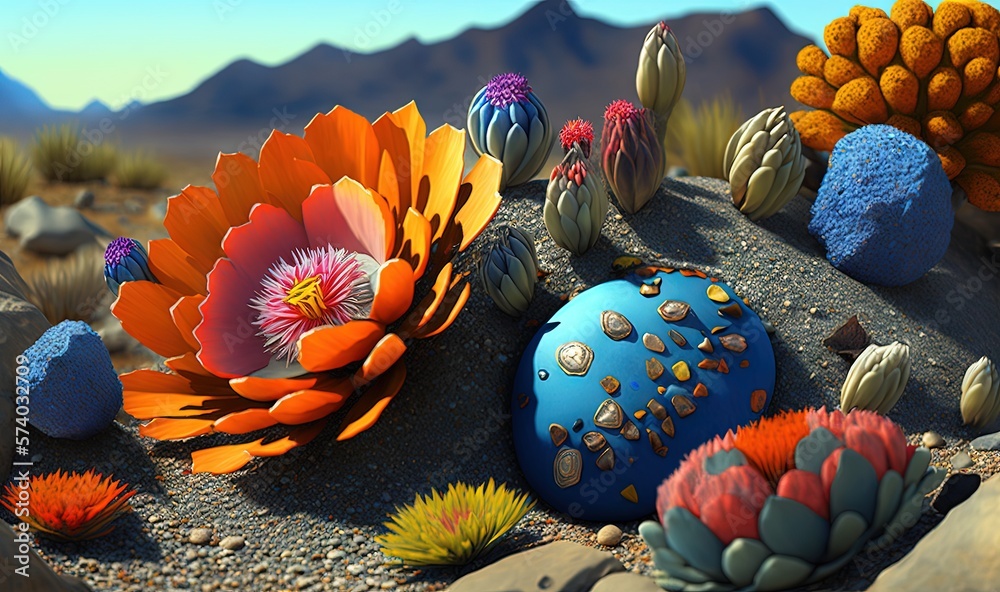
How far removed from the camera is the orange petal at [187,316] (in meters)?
3.41

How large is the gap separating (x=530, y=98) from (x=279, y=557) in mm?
2296

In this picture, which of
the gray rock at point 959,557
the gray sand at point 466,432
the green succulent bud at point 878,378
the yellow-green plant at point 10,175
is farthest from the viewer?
the yellow-green plant at point 10,175

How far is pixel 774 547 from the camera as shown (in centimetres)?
223

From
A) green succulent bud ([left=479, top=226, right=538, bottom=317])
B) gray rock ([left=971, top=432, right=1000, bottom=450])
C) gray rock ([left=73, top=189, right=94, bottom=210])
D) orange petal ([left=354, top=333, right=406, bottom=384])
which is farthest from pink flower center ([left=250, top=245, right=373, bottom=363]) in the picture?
gray rock ([left=73, top=189, right=94, bottom=210])

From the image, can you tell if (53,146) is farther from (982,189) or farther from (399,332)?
(982,189)

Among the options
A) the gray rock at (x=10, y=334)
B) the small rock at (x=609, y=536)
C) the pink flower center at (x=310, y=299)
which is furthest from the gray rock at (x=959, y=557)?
the gray rock at (x=10, y=334)

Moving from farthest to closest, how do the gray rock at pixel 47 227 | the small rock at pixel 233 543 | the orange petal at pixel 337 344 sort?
the gray rock at pixel 47 227 < the small rock at pixel 233 543 < the orange petal at pixel 337 344

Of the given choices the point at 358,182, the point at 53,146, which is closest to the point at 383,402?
the point at 358,182

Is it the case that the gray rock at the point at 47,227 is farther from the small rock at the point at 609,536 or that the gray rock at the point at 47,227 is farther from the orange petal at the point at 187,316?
the small rock at the point at 609,536

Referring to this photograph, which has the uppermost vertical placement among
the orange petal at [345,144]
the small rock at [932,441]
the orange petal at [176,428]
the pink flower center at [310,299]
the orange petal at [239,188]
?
the orange petal at [345,144]

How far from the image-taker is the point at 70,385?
141 inches

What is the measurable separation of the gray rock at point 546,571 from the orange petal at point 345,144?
1757 millimetres

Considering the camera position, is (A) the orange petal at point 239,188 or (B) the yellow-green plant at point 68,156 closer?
(A) the orange petal at point 239,188

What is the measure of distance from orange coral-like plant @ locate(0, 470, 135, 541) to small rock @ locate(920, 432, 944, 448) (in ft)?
10.3
